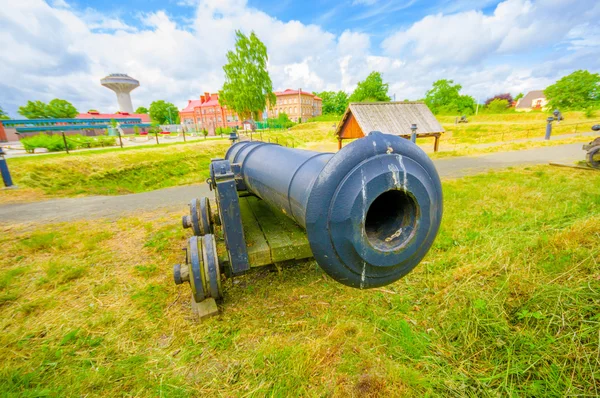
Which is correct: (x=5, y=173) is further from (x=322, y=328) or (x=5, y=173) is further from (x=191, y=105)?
(x=191, y=105)

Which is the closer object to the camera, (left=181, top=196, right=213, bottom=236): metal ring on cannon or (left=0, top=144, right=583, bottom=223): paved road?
(left=181, top=196, right=213, bottom=236): metal ring on cannon

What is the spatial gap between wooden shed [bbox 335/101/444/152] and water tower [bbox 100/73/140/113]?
60.0 metres

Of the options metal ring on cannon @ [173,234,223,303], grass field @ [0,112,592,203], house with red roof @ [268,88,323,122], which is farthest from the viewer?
house with red roof @ [268,88,323,122]

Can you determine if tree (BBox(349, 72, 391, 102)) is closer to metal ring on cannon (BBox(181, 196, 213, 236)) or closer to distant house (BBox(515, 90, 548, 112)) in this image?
distant house (BBox(515, 90, 548, 112))

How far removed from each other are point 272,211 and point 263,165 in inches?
35.2

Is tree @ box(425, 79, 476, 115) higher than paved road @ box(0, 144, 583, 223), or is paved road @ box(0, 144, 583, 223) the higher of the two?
tree @ box(425, 79, 476, 115)

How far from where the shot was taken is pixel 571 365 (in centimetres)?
159

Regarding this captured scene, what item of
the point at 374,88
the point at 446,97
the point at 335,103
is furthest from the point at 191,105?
the point at 446,97

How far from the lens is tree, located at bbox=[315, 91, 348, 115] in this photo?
70.1 m

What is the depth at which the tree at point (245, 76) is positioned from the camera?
36.1 metres

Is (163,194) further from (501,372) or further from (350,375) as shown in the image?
(501,372)

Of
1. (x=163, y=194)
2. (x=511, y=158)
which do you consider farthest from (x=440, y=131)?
(x=163, y=194)

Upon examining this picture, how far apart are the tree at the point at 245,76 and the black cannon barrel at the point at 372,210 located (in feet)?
123

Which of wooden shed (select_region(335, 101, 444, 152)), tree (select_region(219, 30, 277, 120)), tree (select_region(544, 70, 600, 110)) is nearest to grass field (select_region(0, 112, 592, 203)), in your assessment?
wooden shed (select_region(335, 101, 444, 152))
